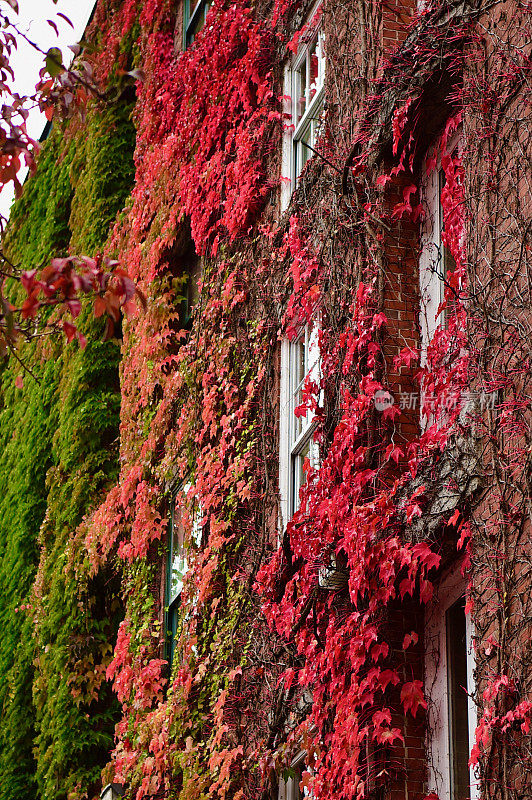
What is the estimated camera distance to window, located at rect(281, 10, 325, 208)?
1079 cm

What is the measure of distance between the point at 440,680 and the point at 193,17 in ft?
36.2

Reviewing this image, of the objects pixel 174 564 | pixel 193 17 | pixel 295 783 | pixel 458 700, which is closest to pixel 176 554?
pixel 174 564

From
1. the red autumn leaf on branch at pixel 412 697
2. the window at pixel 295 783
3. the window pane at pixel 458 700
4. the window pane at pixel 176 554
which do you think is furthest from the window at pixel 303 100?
the red autumn leaf on branch at pixel 412 697

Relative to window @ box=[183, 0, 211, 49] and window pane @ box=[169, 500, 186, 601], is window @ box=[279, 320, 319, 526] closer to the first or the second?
window pane @ box=[169, 500, 186, 601]

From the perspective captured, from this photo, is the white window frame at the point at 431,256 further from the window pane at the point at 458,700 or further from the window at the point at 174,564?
the window at the point at 174,564

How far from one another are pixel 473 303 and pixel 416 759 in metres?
2.55

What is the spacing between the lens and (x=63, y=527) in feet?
52.9

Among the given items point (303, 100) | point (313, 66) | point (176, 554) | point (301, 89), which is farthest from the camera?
point (176, 554)

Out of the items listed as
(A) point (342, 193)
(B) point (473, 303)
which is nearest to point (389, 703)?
(B) point (473, 303)

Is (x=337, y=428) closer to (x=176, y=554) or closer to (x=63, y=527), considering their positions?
(x=176, y=554)

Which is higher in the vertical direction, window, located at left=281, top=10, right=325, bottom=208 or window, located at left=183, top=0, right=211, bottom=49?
window, located at left=183, top=0, right=211, bottom=49

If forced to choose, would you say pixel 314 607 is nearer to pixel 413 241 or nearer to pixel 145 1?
pixel 413 241

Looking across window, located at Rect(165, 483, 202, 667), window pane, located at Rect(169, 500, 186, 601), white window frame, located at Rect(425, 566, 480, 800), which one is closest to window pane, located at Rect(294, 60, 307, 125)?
window, located at Rect(165, 483, 202, 667)

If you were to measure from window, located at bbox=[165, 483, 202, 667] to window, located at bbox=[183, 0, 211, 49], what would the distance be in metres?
6.06
